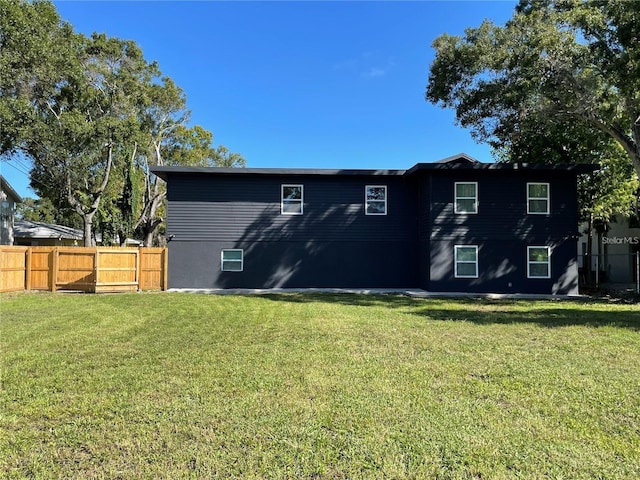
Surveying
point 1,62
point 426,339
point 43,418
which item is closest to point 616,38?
point 426,339

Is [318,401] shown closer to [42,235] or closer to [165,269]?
[165,269]

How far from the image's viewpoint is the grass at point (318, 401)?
112 inches

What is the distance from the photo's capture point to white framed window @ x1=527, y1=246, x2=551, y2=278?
15.3m

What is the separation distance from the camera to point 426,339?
22.1 feet

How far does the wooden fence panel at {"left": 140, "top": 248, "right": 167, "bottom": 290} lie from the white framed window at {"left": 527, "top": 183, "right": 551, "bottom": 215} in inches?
527

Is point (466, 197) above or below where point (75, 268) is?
above

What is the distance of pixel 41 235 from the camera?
27.2 m

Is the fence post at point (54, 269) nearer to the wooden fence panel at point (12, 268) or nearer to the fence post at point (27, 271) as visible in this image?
the fence post at point (27, 271)

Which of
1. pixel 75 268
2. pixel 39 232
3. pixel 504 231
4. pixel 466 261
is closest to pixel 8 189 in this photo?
pixel 39 232

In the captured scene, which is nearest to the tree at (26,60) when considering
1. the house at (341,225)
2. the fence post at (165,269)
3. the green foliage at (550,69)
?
the house at (341,225)

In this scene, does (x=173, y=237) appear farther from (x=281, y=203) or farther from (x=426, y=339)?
(x=426, y=339)

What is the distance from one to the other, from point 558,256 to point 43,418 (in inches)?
634

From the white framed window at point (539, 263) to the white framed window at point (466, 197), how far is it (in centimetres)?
264

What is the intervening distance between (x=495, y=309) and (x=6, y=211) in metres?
25.5
